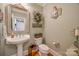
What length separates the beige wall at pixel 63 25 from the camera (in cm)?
217

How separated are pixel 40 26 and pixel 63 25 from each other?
308mm

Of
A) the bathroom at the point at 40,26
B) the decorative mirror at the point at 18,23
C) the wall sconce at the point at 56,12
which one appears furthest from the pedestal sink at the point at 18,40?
the wall sconce at the point at 56,12

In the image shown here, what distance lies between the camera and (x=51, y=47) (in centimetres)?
220

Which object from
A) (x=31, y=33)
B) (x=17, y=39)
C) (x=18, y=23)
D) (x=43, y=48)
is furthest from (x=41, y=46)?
(x=18, y=23)

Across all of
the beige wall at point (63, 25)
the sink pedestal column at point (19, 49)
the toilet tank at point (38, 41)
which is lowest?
the sink pedestal column at point (19, 49)

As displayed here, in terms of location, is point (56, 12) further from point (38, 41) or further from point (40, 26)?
point (38, 41)

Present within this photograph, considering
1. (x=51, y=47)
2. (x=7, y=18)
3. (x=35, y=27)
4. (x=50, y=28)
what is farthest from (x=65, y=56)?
(x=7, y=18)

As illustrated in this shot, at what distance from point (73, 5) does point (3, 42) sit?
3.45 feet

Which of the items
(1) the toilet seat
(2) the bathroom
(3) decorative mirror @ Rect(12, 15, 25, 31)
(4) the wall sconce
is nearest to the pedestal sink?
(2) the bathroom

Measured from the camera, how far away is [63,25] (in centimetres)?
218

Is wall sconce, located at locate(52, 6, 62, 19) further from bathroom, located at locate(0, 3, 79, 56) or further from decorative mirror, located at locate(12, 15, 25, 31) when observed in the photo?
decorative mirror, located at locate(12, 15, 25, 31)

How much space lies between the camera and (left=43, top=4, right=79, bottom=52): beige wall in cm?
217

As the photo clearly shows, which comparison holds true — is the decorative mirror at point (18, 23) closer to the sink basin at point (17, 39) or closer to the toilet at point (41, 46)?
the sink basin at point (17, 39)

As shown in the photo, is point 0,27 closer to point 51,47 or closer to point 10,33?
point 10,33
